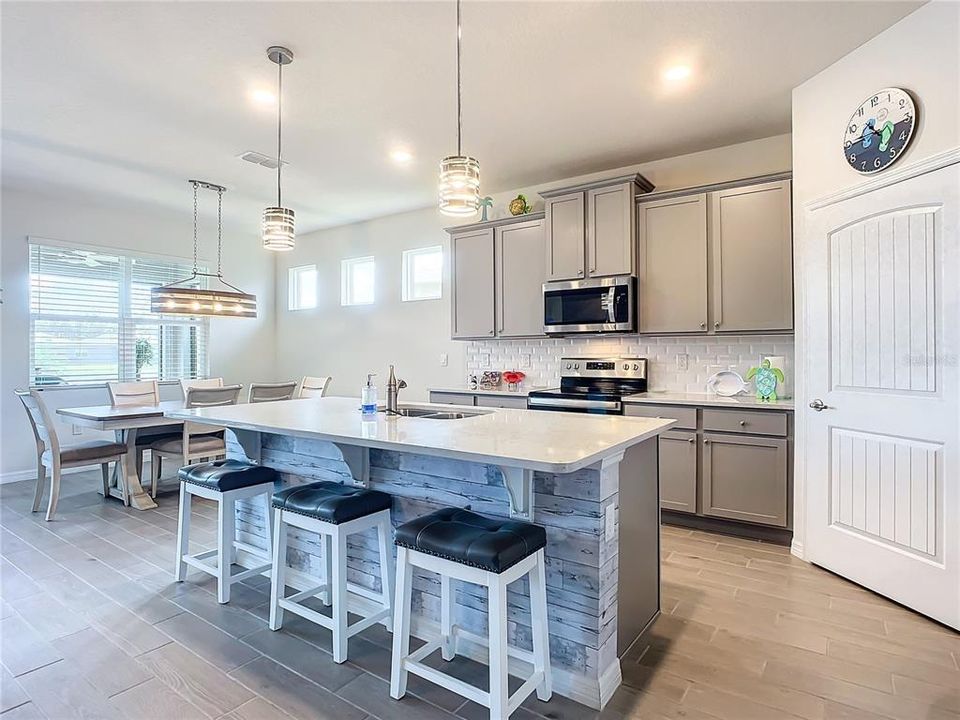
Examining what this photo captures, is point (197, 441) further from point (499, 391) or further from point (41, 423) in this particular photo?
point (499, 391)

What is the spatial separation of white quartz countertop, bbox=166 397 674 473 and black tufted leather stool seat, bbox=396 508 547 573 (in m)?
0.27

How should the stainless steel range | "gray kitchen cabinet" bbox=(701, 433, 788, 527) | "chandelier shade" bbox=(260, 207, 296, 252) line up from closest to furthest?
"chandelier shade" bbox=(260, 207, 296, 252) < "gray kitchen cabinet" bbox=(701, 433, 788, 527) < the stainless steel range

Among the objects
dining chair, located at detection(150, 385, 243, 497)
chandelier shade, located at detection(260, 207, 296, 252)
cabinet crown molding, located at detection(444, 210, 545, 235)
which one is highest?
cabinet crown molding, located at detection(444, 210, 545, 235)

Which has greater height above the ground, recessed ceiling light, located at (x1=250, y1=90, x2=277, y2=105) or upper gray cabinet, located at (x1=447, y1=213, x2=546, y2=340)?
recessed ceiling light, located at (x1=250, y1=90, x2=277, y2=105)

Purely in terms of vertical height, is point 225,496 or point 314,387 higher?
point 314,387

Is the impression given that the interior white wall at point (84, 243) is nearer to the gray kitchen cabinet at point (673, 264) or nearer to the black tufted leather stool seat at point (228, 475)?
the black tufted leather stool seat at point (228, 475)

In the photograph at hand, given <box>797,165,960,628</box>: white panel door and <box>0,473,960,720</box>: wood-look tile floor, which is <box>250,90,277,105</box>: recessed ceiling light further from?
<box>797,165,960,628</box>: white panel door

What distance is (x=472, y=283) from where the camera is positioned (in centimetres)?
513

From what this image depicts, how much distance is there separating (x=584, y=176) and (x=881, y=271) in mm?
2630

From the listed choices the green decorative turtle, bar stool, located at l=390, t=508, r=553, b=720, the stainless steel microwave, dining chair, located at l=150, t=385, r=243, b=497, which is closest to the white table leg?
dining chair, located at l=150, t=385, r=243, b=497

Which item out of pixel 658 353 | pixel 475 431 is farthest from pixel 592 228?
pixel 475 431

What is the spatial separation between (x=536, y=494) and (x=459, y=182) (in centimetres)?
134

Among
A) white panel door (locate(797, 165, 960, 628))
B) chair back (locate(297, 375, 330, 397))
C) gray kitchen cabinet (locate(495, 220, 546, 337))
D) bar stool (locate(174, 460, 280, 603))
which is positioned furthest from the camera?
chair back (locate(297, 375, 330, 397))

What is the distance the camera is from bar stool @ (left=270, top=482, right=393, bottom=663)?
2156mm
